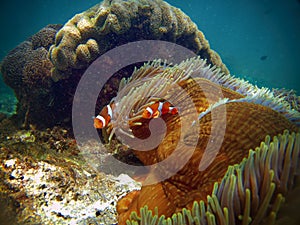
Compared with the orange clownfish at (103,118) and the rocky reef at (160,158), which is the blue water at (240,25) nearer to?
the rocky reef at (160,158)

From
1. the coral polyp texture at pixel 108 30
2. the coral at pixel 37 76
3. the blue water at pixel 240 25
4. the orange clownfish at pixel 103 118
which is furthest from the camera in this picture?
the blue water at pixel 240 25

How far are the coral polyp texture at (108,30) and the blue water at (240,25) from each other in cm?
2548

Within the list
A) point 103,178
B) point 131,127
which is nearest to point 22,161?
point 103,178

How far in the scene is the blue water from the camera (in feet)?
125

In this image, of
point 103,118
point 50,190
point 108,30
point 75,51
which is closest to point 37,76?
point 75,51

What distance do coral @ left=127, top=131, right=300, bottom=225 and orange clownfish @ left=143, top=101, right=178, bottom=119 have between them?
97cm

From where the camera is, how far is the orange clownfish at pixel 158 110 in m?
1.94

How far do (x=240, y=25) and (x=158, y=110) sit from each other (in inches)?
3020

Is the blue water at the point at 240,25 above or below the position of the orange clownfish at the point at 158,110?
above

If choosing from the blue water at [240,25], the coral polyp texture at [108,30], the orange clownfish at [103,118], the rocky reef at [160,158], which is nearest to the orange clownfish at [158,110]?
the rocky reef at [160,158]

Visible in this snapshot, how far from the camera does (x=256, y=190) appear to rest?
1027mm

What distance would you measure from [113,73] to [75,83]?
2.49 ft

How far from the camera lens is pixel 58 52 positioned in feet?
10.6

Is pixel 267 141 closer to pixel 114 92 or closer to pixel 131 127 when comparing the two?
pixel 131 127
